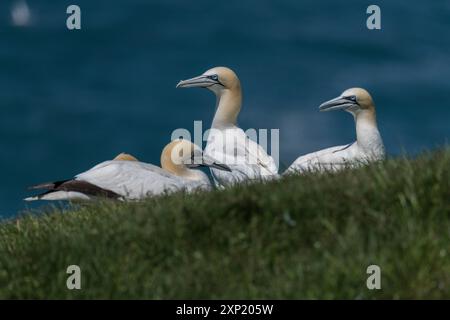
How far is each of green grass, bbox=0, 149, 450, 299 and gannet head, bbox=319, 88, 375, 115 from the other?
9.14 m

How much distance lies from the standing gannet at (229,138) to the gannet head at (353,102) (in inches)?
67.2

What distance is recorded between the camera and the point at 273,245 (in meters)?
9.56

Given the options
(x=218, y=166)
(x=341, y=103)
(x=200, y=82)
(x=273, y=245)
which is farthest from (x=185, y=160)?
(x=273, y=245)

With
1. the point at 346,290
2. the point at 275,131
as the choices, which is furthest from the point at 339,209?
the point at 275,131

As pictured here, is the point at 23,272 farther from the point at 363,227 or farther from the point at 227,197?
the point at 363,227

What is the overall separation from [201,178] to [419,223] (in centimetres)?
792

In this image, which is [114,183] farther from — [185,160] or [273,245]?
[273,245]

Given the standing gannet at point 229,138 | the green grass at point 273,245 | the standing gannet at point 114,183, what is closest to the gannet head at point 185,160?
the standing gannet at point 229,138

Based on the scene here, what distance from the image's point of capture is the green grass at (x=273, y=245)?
8992 mm

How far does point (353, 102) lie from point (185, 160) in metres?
3.94

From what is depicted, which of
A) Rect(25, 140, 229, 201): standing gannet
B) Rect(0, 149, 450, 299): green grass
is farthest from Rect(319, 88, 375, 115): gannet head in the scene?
Rect(0, 149, 450, 299): green grass

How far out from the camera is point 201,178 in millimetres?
17109

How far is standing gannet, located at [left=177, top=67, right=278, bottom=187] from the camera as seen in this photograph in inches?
702
